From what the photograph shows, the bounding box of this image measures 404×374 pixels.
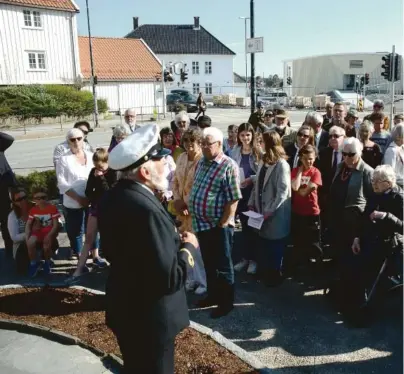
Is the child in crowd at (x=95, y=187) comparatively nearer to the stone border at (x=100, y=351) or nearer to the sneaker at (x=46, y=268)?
the sneaker at (x=46, y=268)

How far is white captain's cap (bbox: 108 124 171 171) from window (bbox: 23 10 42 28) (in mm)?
34913

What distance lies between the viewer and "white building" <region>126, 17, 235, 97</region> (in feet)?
211

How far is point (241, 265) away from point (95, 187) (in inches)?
88.6

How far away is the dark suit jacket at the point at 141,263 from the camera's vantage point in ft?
8.29

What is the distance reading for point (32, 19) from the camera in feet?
110

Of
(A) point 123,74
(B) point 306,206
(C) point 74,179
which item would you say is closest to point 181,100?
(A) point 123,74

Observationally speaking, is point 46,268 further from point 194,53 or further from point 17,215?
point 194,53

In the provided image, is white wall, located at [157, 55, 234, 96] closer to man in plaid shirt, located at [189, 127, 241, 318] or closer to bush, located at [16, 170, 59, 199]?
bush, located at [16, 170, 59, 199]

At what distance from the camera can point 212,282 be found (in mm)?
5168

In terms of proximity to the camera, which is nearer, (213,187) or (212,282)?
(213,187)

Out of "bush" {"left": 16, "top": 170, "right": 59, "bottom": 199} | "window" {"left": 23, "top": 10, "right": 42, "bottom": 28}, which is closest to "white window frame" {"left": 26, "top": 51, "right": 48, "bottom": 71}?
"window" {"left": 23, "top": 10, "right": 42, "bottom": 28}

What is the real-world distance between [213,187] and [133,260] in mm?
2294

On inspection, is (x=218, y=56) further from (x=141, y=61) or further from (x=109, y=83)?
(x=109, y=83)

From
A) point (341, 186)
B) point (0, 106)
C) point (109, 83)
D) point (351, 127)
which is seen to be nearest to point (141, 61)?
point (109, 83)
